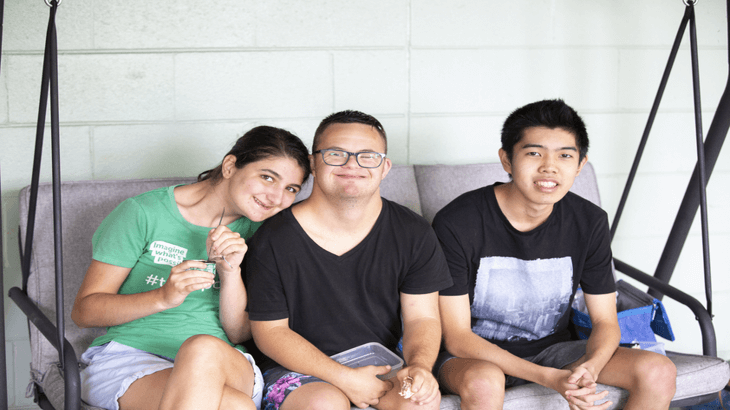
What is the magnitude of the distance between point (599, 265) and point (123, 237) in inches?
54.9

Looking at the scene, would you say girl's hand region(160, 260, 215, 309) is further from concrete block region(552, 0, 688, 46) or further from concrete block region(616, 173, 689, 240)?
concrete block region(616, 173, 689, 240)

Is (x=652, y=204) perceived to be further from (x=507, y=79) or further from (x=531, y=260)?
(x=531, y=260)

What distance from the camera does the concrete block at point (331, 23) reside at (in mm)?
2221

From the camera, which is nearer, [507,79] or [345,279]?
[345,279]

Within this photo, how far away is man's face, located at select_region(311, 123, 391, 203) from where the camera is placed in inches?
59.6

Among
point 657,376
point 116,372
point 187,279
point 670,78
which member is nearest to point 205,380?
point 187,279

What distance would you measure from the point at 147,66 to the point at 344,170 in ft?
3.50

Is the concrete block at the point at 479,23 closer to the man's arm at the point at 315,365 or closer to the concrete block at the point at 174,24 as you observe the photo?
the concrete block at the point at 174,24

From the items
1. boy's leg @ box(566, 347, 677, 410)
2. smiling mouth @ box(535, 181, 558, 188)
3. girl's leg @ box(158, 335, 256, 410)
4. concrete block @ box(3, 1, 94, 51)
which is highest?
concrete block @ box(3, 1, 94, 51)

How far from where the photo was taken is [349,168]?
4.97 ft

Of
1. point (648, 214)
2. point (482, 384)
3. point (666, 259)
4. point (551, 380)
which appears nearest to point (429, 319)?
point (482, 384)

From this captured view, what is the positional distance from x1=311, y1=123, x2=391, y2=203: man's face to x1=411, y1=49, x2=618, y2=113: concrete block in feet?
2.90

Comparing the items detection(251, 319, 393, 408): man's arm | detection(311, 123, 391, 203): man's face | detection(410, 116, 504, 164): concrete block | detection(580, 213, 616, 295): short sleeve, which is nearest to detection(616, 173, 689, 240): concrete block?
detection(410, 116, 504, 164): concrete block

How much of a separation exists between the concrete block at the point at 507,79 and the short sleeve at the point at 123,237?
1.23 metres
